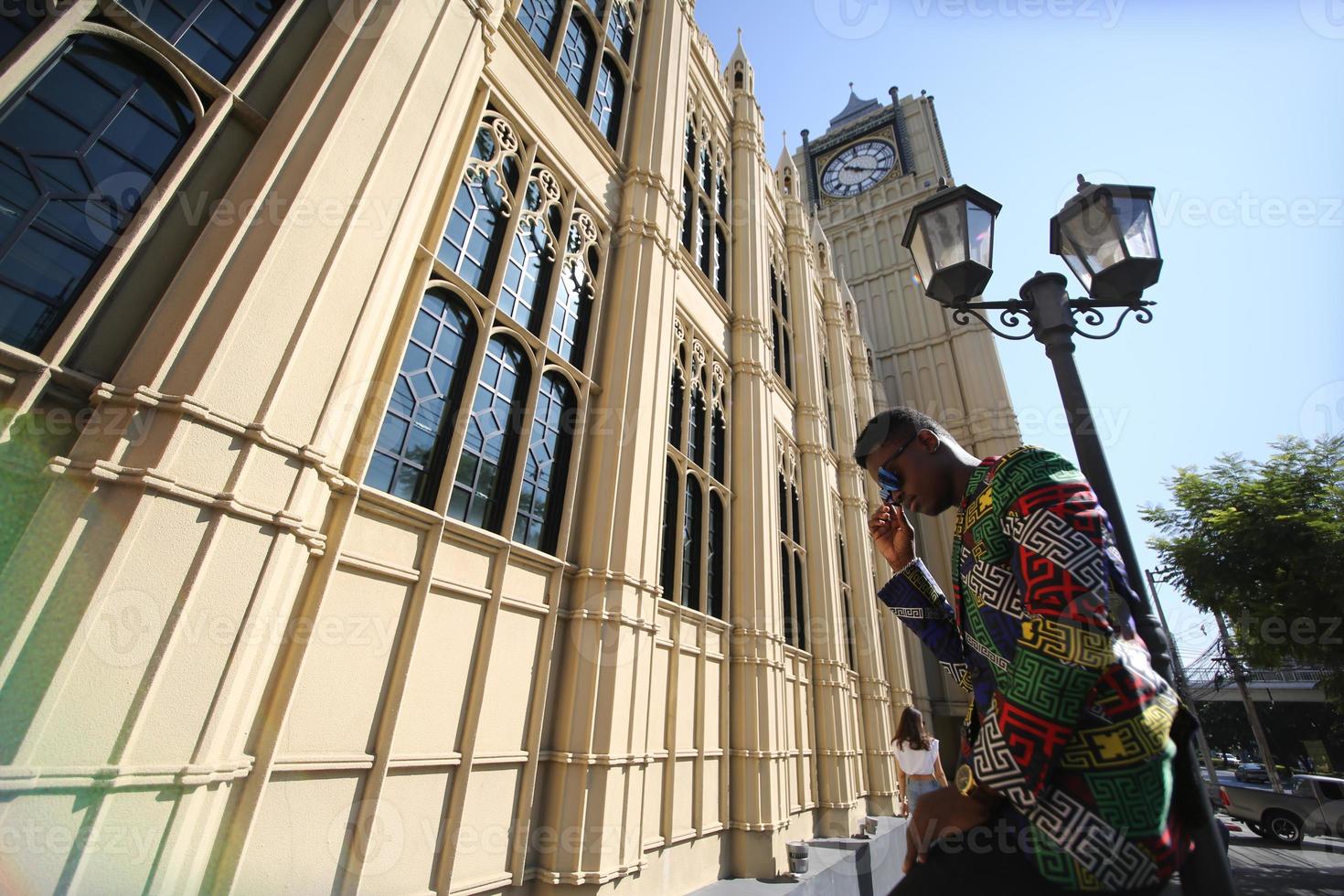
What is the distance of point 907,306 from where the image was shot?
27016 millimetres

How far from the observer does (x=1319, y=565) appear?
30.5ft

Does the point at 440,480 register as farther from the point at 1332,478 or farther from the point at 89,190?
the point at 1332,478

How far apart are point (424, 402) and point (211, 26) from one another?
291 centimetres

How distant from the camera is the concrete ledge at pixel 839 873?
6992 mm

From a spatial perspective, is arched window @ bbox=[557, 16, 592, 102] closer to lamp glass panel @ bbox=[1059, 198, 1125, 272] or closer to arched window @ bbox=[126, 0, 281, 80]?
arched window @ bbox=[126, 0, 281, 80]

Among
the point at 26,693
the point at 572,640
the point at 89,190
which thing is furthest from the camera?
the point at 572,640

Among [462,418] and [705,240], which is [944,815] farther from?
[705,240]

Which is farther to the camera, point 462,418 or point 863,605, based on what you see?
point 863,605

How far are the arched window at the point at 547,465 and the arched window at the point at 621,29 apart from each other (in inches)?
258

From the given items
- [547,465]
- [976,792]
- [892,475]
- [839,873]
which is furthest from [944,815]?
[839,873]

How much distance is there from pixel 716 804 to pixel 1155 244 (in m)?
7.80

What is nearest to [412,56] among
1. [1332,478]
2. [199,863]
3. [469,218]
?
[469,218]

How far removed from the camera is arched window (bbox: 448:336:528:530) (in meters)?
5.22

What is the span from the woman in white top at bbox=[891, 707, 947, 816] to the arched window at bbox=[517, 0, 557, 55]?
987 centimetres
